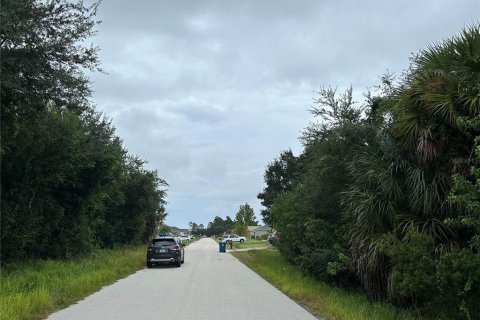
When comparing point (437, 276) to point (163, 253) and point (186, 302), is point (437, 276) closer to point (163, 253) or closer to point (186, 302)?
point (186, 302)

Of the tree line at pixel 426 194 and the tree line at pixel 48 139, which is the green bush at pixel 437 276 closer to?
the tree line at pixel 426 194

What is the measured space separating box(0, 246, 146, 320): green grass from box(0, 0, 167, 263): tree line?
2.62 m

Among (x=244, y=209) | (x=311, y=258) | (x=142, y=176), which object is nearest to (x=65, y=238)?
(x=311, y=258)

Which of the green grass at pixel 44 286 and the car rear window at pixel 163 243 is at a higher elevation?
the car rear window at pixel 163 243

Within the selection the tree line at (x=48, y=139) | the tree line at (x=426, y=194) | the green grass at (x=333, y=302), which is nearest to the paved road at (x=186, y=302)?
the green grass at (x=333, y=302)

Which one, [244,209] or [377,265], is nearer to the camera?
[377,265]

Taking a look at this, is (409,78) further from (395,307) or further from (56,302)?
(56,302)

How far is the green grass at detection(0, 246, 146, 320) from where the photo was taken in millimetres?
10469

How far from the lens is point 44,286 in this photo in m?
13.6

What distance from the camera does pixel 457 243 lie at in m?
10.2

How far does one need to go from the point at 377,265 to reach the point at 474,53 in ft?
16.1

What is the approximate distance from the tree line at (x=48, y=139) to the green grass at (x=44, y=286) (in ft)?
8.60

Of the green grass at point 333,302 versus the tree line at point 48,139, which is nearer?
the green grass at point 333,302

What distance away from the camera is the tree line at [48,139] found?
14.6m
